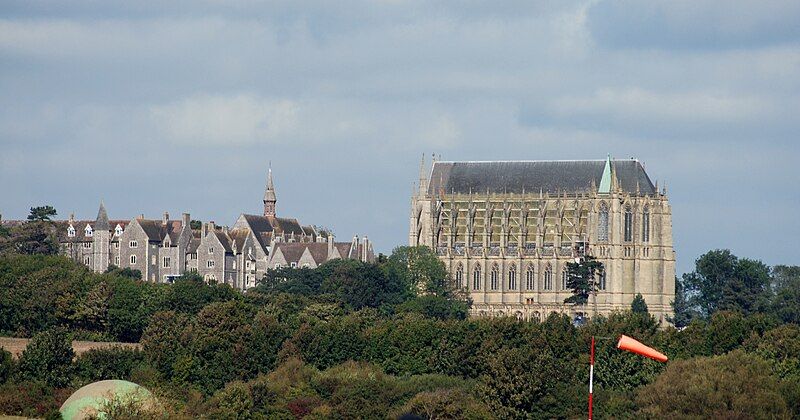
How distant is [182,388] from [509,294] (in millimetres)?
87237

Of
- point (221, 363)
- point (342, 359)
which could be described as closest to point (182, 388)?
point (221, 363)

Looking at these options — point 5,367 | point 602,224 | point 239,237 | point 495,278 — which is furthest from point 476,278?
point 5,367

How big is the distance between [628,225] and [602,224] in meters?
2.34

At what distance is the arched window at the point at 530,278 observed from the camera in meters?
186

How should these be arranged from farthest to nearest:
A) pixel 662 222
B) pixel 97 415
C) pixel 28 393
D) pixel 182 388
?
1. pixel 662 222
2. pixel 182 388
3. pixel 28 393
4. pixel 97 415

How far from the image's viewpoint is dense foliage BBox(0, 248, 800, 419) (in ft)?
301

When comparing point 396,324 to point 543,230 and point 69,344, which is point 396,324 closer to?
point 69,344

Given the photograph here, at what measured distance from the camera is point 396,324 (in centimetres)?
11894

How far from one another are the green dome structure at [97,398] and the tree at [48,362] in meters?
12.7

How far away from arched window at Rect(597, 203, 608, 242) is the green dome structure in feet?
328

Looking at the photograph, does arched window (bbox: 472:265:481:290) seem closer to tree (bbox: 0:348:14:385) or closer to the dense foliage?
the dense foliage

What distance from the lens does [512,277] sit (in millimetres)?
187125

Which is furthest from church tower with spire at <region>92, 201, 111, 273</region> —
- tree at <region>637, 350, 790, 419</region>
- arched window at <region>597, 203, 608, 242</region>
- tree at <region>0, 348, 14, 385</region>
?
tree at <region>637, 350, 790, 419</region>

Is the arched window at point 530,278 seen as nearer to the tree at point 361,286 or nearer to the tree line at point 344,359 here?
the tree at point 361,286
